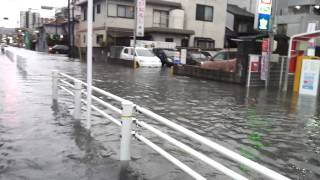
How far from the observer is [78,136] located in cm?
706

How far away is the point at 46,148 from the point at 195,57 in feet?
86.4

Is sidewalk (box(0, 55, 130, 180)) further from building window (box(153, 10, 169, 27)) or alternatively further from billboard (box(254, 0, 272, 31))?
building window (box(153, 10, 169, 27))

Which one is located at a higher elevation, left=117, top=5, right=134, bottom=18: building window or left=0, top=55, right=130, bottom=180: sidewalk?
left=117, top=5, right=134, bottom=18: building window

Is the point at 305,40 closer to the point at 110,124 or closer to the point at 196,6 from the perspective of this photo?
the point at 110,124

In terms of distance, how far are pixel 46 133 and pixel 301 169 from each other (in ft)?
14.4

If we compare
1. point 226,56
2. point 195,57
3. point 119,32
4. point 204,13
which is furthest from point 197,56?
point 204,13

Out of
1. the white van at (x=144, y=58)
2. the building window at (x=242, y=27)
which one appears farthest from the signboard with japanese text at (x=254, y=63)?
the building window at (x=242, y=27)

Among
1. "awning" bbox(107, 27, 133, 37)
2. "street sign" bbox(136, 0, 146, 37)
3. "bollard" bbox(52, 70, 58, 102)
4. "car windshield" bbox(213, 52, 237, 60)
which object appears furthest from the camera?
"awning" bbox(107, 27, 133, 37)

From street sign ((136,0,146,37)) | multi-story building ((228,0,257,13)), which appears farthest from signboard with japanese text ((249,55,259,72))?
multi-story building ((228,0,257,13))

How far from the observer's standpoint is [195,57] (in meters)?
31.9

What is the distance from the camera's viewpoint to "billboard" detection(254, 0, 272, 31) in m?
18.1

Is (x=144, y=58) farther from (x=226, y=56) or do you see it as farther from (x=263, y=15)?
(x=263, y=15)

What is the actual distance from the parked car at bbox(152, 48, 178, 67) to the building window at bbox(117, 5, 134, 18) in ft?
28.3

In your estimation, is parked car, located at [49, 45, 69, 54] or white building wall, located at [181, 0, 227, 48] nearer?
white building wall, located at [181, 0, 227, 48]
